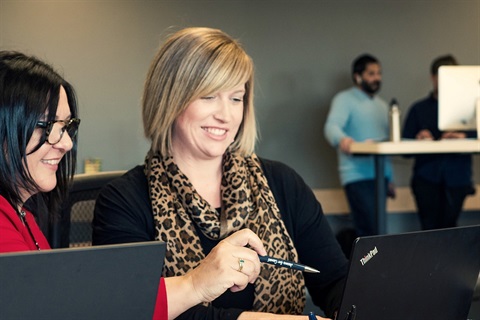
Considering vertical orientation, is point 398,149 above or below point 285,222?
below

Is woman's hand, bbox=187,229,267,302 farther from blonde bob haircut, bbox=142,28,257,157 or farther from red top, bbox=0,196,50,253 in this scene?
blonde bob haircut, bbox=142,28,257,157

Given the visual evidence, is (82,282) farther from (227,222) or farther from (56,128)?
(227,222)

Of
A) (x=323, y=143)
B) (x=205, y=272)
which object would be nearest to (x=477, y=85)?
(x=323, y=143)

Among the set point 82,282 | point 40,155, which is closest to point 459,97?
point 40,155

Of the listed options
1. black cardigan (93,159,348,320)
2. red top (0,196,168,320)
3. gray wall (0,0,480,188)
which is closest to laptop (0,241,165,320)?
red top (0,196,168,320)

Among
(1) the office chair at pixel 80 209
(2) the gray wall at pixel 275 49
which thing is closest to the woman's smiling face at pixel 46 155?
(1) the office chair at pixel 80 209

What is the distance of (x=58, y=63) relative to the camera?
253 inches

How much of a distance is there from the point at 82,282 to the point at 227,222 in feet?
3.36

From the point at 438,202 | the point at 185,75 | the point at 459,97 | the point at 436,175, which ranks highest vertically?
the point at 185,75

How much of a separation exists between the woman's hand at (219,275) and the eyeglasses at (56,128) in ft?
1.20

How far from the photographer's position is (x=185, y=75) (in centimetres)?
203

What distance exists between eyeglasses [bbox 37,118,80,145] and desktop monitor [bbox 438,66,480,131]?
385cm

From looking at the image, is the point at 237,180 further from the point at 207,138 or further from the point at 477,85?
the point at 477,85

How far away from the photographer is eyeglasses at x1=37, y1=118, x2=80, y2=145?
1528 millimetres
